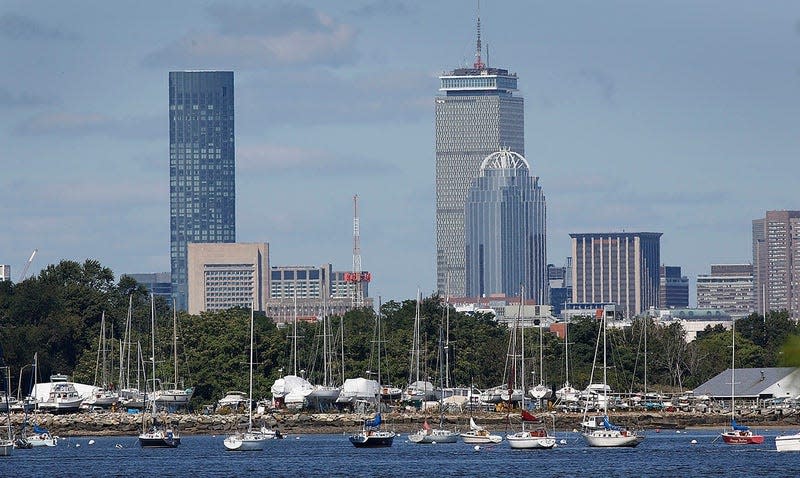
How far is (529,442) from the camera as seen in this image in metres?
125

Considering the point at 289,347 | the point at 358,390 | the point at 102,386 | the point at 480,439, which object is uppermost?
the point at 289,347

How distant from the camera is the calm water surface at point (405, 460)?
106 metres

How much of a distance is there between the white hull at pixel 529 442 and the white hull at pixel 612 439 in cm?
267

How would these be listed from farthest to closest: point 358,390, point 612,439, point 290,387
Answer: point 358,390 → point 290,387 → point 612,439

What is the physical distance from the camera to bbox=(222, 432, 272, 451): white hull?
12669cm

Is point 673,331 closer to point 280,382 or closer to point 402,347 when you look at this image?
point 402,347

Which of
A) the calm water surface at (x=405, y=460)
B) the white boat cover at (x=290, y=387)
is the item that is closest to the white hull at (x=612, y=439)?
the calm water surface at (x=405, y=460)

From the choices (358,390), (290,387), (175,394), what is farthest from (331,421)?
(175,394)

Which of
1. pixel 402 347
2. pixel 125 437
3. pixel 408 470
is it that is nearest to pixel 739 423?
pixel 402 347

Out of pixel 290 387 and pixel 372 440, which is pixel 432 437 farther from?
pixel 290 387

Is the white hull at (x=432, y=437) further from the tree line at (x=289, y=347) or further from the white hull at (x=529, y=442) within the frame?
the tree line at (x=289, y=347)

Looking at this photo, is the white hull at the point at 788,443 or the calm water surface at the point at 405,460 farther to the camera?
the white hull at the point at 788,443

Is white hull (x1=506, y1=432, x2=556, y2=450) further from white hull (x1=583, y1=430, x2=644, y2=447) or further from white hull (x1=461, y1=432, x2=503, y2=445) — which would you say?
white hull (x1=461, y1=432, x2=503, y2=445)

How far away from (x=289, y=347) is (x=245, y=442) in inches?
1978
